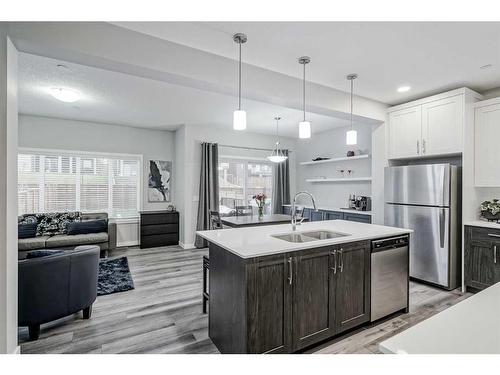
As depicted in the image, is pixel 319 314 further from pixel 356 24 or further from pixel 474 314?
pixel 356 24

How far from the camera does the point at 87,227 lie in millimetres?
4938

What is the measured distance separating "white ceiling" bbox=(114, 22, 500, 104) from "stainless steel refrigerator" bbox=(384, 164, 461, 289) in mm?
1228

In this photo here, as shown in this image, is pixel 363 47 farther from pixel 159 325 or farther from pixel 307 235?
pixel 159 325

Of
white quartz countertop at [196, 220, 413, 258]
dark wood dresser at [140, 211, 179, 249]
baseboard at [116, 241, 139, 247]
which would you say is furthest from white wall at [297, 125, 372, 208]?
baseboard at [116, 241, 139, 247]

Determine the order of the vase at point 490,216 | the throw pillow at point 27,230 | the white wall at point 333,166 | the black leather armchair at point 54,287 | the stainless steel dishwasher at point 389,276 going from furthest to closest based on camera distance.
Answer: the white wall at point 333,166, the throw pillow at point 27,230, the vase at point 490,216, the stainless steel dishwasher at point 389,276, the black leather armchair at point 54,287

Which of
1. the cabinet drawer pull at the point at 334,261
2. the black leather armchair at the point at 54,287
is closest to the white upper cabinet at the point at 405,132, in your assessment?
the cabinet drawer pull at the point at 334,261

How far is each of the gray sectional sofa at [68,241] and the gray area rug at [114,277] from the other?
359 millimetres

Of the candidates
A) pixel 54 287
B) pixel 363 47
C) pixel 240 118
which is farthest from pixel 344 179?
pixel 54 287

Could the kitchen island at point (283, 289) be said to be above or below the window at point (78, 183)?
below

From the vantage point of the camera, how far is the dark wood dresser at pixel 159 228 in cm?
572

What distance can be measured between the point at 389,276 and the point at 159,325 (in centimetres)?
239

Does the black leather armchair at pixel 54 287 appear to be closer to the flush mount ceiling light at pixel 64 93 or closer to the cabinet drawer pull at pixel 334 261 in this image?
the flush mount ceiling light at pixel 64 93

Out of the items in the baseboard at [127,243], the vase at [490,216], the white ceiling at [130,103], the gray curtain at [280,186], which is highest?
the white ceiling at [130,103]
